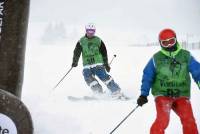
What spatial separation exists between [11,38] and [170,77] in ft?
4.68

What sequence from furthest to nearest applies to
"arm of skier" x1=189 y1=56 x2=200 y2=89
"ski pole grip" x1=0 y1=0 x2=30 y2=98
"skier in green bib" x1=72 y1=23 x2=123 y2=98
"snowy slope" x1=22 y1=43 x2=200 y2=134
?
"skier in green bib" x1=72 y1=23 x2=123 y2=98 → "snowy slope" x1=22 y1=43 x2=200 y2=134 → "arm of skier" x1=189 y1=56 x2=200 y2=89 → "ski pole grip" x1=0 y1=0 x2=30 y2=98

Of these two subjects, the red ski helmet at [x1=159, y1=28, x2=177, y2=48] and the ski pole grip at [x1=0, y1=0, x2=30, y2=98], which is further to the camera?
the red ski helmet at [x1=159, y1=28, x2=177, y2=48]

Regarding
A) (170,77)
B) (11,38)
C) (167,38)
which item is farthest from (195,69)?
(11,38)

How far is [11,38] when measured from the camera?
2922mm

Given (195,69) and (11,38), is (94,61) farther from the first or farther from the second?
(11,38)

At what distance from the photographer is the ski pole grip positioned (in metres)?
2.90

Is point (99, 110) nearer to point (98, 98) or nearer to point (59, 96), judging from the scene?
point (98, 98)

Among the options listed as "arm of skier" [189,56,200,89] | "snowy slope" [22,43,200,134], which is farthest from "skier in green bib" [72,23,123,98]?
"arm of skier" [189,56,200,89]

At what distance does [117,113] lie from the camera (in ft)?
16.3

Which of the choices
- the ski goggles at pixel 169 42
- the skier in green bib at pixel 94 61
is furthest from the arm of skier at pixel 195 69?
the skier in green bib at pixel 94 61

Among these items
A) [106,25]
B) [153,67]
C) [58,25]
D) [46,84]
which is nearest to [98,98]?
[46,84]

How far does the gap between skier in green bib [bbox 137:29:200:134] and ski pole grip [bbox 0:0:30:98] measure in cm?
114

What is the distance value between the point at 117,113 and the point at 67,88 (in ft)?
7.67

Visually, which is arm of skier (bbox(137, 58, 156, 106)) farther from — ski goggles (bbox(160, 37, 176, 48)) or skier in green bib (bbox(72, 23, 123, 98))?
skier in green bib (bbox(72, 23, 123, 98))
